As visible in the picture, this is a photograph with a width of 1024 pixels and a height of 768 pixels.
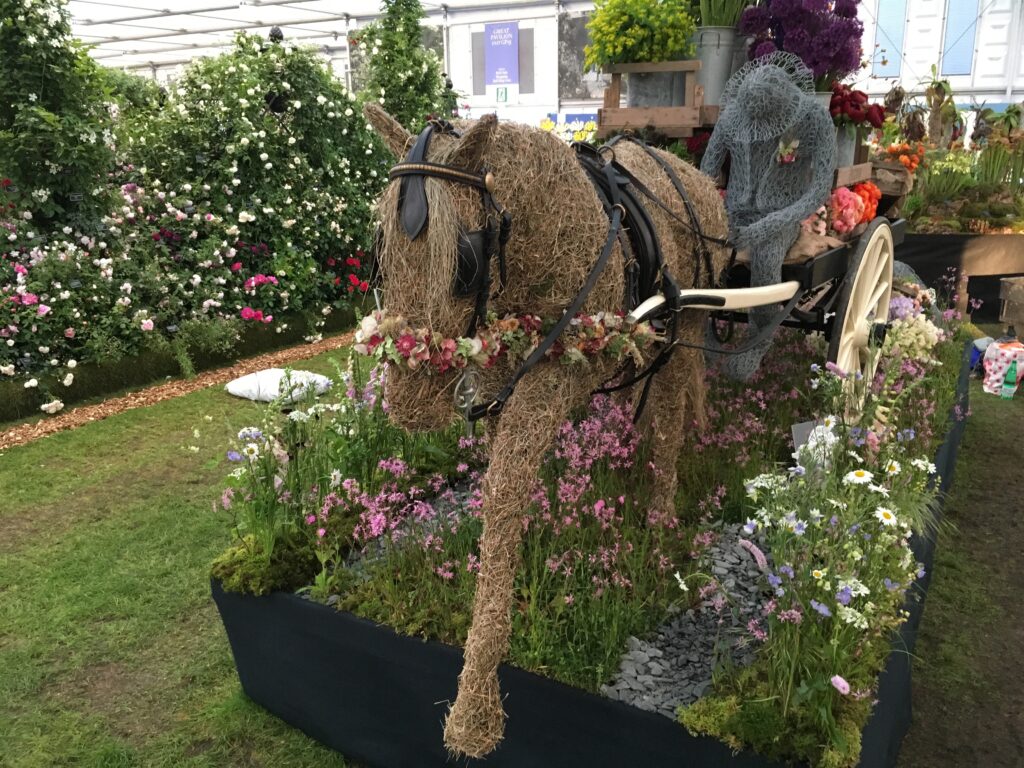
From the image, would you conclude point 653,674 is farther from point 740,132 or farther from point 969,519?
point 969,519

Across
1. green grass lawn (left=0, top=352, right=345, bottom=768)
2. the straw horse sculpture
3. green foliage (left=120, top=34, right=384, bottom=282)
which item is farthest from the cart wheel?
green foliage (left=120, top=34, right=384, bottom=282)

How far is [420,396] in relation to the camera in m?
1.84

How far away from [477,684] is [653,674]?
0.63m

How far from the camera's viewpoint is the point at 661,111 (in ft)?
11.5

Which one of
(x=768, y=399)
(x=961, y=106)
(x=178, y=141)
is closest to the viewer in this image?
(x=768, y=399)

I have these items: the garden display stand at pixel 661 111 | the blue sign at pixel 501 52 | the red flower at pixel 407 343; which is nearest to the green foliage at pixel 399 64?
the garden display stand at pixel 661 111

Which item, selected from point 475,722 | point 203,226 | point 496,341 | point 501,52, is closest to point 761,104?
point 496,341

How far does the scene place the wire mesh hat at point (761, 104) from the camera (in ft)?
9.11

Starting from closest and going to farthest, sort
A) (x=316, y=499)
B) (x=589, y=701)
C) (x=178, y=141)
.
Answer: (x=589, y=701) → (x=316, y=499) → (x=178, y=141)

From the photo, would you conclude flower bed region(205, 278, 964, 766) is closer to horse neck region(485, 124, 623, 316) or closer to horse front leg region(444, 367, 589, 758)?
horse front leg region(444, 367, 589, 758)

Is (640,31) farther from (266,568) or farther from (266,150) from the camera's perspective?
(266,150)

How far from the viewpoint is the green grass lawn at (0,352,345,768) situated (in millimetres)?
2652

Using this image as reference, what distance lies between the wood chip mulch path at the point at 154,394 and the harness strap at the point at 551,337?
4.44 metres

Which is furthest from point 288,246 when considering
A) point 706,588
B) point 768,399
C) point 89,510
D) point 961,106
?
point 961,106
